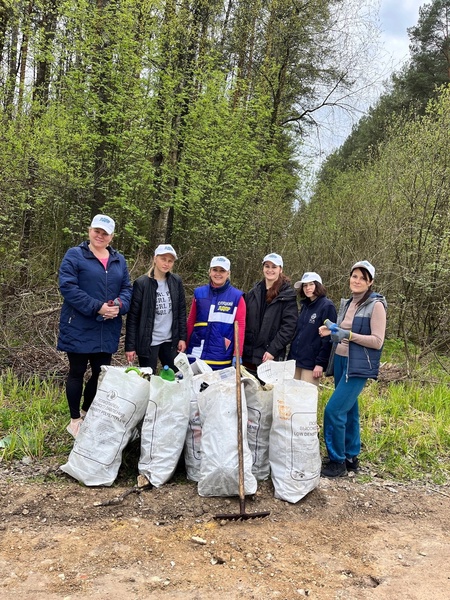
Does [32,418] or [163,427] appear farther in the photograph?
[32,418]

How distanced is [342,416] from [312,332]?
0.71 metres

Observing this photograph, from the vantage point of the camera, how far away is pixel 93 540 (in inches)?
96.3

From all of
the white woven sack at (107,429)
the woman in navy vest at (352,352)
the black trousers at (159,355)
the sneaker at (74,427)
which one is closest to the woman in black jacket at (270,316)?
the woman in navy vest at (352,352)

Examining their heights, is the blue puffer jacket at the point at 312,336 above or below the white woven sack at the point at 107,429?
above

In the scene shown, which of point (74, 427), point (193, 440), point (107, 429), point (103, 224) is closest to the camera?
point (107, 429)

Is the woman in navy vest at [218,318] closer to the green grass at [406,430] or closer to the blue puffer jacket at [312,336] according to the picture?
the blue puffer jacket at [312,336]

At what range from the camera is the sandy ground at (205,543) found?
2.15m

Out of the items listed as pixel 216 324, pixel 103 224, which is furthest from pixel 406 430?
pixel 103 224

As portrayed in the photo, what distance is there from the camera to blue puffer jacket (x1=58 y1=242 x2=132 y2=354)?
125 inches

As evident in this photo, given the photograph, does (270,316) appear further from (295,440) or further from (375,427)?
(375,427)

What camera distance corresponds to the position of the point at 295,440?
299 cm

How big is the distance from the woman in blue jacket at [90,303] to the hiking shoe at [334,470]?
1.90 metres

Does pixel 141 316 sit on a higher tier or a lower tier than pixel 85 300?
lower

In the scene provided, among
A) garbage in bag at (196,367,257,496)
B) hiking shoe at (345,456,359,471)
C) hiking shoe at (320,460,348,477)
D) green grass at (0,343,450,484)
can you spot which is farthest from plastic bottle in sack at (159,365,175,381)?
hiking shoe at (345,456,359,471)
